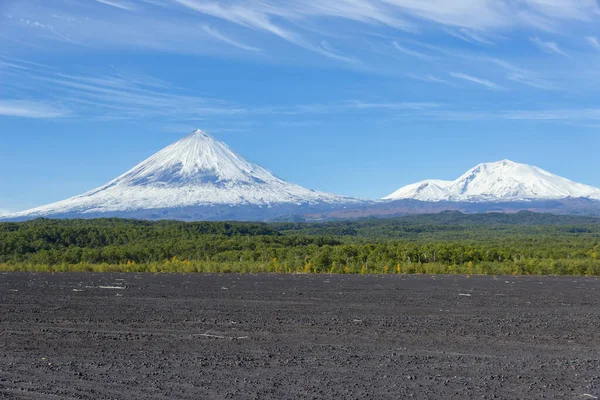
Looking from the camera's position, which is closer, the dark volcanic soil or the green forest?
the dark volcanic soil

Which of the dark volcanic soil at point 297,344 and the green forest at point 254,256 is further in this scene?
the green forest at point 254,256

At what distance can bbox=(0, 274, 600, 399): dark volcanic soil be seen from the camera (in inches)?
308

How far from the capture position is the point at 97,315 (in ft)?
43.9

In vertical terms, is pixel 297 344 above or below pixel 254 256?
above

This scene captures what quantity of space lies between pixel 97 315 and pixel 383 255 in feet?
72.1

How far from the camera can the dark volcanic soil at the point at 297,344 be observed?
25.7 feet

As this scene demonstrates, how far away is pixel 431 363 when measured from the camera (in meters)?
9.09

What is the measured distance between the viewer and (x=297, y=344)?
1037 centimetres

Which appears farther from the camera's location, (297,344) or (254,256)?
(254,256)

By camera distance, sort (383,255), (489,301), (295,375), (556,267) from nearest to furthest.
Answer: (295,375)
(489,301)
(556,267)
(383,255)

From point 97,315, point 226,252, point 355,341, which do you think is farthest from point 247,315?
point 226,252

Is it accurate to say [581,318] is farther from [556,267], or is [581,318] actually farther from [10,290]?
[556,267]

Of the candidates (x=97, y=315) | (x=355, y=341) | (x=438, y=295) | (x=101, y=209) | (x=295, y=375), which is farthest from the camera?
(x=101, y=209)

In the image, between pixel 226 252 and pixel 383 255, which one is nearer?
pixel 383 255
